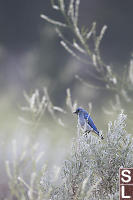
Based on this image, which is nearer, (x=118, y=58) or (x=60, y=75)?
(x=60, y=75)

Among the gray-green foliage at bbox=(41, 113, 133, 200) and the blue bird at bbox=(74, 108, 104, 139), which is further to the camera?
the blue bird at bbox=(74, 108, 104, 139)

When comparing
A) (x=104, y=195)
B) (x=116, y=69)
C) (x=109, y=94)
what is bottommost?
(x=104, y=195)

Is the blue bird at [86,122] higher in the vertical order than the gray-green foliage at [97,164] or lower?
higher

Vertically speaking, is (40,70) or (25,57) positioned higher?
(25,57)

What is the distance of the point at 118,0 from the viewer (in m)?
12.4

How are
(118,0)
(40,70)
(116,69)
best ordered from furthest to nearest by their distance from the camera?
1. (118,0)
2. (116,69)
3. (40,70)

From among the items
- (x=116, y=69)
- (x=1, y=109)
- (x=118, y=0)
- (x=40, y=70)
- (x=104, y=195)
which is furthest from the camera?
(x=118, y=0)

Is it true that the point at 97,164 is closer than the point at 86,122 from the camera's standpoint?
Yes

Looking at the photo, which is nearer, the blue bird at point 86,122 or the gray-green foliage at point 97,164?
the gray-green foliage at point 97,164

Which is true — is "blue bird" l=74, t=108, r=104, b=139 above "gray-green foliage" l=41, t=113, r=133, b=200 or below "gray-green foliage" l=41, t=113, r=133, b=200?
above

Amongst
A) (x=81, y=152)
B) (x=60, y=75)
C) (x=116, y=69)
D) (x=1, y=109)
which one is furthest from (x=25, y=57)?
(x=81, y=152)

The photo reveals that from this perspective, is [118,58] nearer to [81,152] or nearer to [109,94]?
[109,94]

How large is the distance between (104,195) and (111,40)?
10.5 metres

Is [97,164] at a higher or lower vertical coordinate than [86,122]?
lower
